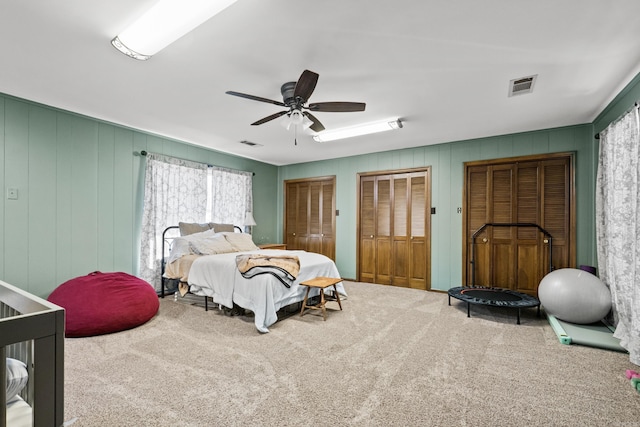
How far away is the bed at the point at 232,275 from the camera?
354 cm

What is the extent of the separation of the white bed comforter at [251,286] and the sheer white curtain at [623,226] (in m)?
3.19

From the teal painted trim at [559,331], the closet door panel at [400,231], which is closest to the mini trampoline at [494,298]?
the teal painted trim at [559,331]

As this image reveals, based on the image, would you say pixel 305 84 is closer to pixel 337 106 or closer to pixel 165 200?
pixel 337 106

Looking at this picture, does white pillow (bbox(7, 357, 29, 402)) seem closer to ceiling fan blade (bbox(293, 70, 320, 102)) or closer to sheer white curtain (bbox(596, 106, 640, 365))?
ceiling fan blade (bbox(293, 70, 320, 102))

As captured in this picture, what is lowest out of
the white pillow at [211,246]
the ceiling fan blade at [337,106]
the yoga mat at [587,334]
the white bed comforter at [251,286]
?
the yoga mat at [587,334]

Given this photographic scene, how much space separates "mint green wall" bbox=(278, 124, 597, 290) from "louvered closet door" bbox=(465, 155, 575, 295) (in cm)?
14

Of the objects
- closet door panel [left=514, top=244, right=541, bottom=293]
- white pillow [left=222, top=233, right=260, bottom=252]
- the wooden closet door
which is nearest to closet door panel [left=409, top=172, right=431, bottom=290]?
closet door panel [left=514, top=244, right=541, bottom=293]

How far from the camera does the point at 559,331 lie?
128 inches

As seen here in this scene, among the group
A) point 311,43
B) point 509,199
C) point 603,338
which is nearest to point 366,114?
point 311,43

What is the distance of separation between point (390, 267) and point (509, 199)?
90.1 inches

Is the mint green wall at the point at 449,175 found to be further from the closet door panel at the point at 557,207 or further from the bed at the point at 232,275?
the bed at the point at 232,275

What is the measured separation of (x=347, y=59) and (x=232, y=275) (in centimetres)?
273

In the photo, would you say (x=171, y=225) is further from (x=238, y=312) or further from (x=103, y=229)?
(x=238, y=312)

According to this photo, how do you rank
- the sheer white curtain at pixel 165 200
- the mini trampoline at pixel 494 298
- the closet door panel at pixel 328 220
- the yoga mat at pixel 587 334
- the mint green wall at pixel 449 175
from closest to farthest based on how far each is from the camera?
the yoga mat at pixel 587 334, the mini trampoline at pixel 494 298, the mint green wall at pixel 449 175, the sheer white curtain at pixel 165 200, the closet door panel at pixel 328 220
